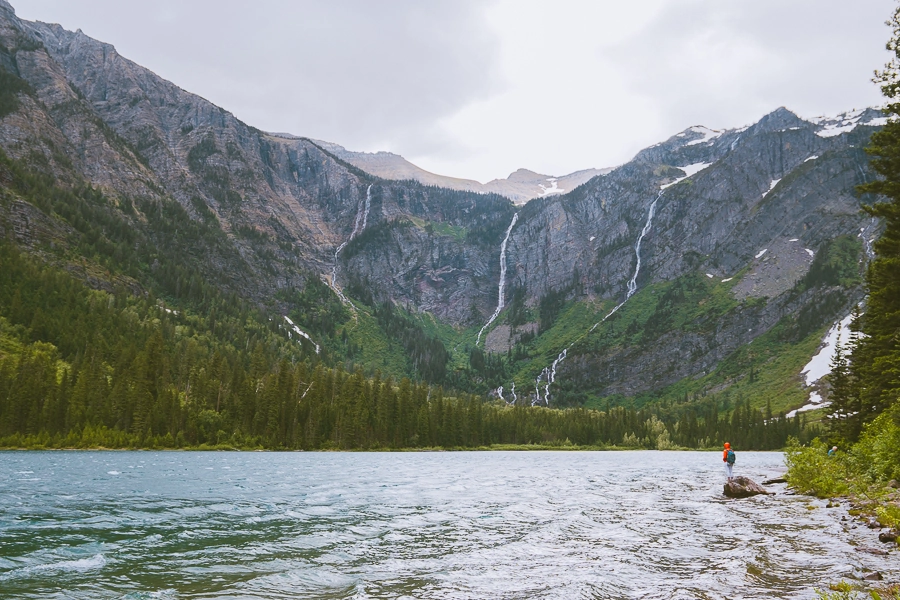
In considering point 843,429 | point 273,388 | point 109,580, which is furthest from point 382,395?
point 109,580

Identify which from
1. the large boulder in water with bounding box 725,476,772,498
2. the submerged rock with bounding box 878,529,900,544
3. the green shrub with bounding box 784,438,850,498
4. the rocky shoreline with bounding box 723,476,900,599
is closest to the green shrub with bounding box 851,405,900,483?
the green shrub with bounding box 784,438,850,498

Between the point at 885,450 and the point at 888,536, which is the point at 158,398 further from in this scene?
the point at 888,536

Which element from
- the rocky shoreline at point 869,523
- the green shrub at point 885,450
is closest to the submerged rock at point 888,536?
the rocky shoreline at point 869,523

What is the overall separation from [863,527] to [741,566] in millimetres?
11224

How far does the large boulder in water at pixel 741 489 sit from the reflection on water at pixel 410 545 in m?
1.58

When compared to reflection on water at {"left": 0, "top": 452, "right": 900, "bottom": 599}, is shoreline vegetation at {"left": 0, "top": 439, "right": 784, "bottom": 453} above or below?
below

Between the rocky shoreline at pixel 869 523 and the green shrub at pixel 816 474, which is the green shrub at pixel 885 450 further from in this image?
the rocky shoreline at pixel 869 523

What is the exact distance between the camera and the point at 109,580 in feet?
58.9

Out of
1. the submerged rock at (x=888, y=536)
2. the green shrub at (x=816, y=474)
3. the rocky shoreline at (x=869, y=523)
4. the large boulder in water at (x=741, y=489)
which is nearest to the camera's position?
the rocky shoreline at (x=869, y=523)

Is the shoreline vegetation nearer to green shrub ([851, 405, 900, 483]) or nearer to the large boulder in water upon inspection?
the large boulder in water

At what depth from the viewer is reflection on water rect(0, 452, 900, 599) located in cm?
1753

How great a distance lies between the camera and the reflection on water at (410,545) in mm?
17531

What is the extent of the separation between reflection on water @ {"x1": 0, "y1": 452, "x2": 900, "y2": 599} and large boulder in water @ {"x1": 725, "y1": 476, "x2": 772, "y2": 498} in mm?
1584

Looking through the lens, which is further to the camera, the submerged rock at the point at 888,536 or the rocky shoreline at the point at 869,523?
the submerged rock at the point at 888,536
